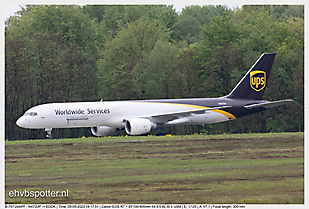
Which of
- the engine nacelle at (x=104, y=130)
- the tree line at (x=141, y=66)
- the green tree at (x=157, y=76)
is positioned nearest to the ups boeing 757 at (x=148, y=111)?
the engine nacelle at (x=104, y=130)

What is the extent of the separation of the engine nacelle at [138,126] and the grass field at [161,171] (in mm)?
4058

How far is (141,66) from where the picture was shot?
68.7 m

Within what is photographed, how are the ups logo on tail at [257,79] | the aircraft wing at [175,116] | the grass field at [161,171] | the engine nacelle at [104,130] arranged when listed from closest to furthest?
the grass field at [161,171]
the aircraft wing at [175,116]
the engine nacelle at [104,130]
the ups logo on tail at [257,79]

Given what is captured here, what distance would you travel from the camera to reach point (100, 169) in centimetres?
2277

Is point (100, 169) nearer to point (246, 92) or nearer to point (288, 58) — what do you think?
point (246, 92)

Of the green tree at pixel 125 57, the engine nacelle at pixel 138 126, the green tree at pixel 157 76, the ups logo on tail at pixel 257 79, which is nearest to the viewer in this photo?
the engine nacelle at pixel 138 126

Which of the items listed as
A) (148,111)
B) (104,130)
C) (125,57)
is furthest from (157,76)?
(148,111)

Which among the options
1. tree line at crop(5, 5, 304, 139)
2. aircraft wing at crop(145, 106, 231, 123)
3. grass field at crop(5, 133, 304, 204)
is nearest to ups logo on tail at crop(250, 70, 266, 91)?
aircraft wing at crop(145, 106, 231, 123)

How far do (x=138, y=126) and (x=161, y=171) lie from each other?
15199mm

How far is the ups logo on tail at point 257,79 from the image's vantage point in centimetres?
4431

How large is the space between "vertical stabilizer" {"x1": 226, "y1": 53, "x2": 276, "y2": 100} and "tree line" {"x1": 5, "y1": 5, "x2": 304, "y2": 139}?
16352mm

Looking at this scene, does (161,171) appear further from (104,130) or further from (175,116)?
(104,130)

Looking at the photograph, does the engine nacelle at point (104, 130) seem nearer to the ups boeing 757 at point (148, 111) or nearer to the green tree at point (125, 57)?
the ups boeing 757 at point (148, 111)

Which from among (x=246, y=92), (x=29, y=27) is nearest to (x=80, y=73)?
(x=29, y=27)
